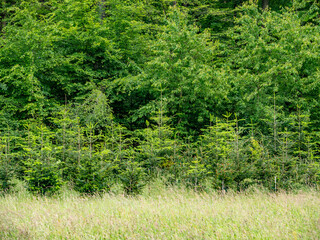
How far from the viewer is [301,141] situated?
11.7 m

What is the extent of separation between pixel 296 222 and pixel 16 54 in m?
16.1

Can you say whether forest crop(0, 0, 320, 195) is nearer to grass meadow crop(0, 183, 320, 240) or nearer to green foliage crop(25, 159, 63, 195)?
green foliage crop(25, 159, 63, 195)

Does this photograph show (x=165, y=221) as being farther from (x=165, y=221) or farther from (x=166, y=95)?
(x=166, y=95)

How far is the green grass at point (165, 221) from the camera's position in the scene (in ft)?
17.2

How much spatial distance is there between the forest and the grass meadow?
2.46 metres

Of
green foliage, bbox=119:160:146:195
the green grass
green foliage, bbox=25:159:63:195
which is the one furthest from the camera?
green foliage, bbox=119:160:146:195

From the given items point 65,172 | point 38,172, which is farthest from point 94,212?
point 65,172

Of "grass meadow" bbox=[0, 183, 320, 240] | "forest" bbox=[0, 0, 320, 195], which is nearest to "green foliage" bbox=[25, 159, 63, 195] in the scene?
"forest" bbox=[0, 0, 320, 195]

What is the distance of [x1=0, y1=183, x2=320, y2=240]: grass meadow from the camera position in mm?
5234

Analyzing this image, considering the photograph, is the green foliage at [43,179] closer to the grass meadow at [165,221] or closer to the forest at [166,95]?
the forest at [166,95]

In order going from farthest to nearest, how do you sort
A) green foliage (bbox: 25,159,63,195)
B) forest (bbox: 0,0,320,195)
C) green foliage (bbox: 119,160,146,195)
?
forest (bbox: 0,0,320,195) < green foliage (bbox: 119,160,146,195) < green foliage (bbox: 25,159,63,195)

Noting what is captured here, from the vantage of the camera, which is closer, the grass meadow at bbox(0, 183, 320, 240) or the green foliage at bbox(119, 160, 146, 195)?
the grass meadow at bbox(0, 183, 320, 240)

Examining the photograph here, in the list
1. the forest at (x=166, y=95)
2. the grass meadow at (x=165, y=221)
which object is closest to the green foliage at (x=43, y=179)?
the forest at (x=166, y=95)

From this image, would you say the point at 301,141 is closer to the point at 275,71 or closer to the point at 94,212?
the point at 275,71
